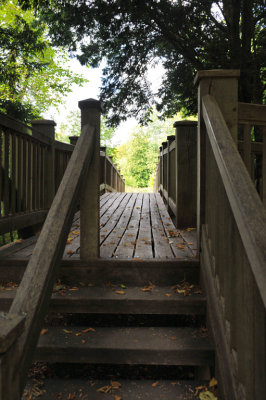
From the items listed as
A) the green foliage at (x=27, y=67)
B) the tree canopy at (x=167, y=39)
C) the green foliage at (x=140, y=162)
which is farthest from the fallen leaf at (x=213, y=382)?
the green foliage at (x=140, y=162)

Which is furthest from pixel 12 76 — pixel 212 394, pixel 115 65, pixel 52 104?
pixel 52 104

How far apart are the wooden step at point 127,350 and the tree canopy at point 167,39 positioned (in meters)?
5.41

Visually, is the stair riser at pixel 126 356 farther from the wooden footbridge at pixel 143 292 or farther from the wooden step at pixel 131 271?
the wooden step at pixel 131 271

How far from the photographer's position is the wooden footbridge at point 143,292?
Answer: 4.31ft

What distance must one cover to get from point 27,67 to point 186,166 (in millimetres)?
7278

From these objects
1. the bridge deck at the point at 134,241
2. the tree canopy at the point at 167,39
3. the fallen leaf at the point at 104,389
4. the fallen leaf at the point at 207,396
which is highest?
the tree canopy at the point at 167,39

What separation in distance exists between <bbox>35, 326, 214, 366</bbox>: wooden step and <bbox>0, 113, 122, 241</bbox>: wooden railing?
1.28 metres

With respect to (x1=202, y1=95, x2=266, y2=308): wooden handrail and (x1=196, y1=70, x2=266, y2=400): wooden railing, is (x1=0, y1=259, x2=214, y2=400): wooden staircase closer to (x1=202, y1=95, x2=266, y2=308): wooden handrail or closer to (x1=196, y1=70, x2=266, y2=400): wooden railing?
(x1=196, y1=70, x2=266, y2=400): wooden railing

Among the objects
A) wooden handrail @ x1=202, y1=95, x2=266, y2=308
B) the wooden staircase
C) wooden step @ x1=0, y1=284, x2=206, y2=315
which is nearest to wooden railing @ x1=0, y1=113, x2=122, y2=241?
the wooden staircase

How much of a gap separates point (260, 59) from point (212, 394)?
19.9 ft

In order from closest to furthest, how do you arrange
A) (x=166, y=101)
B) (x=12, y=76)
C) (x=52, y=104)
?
1. (x=12, y=76)
2. (x=166, y=101)
3. (x=52, y=104)

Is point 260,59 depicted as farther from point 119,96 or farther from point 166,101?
point 119,96

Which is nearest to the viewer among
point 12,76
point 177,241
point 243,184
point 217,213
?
point 243,184

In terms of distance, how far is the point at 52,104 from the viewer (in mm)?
20203
